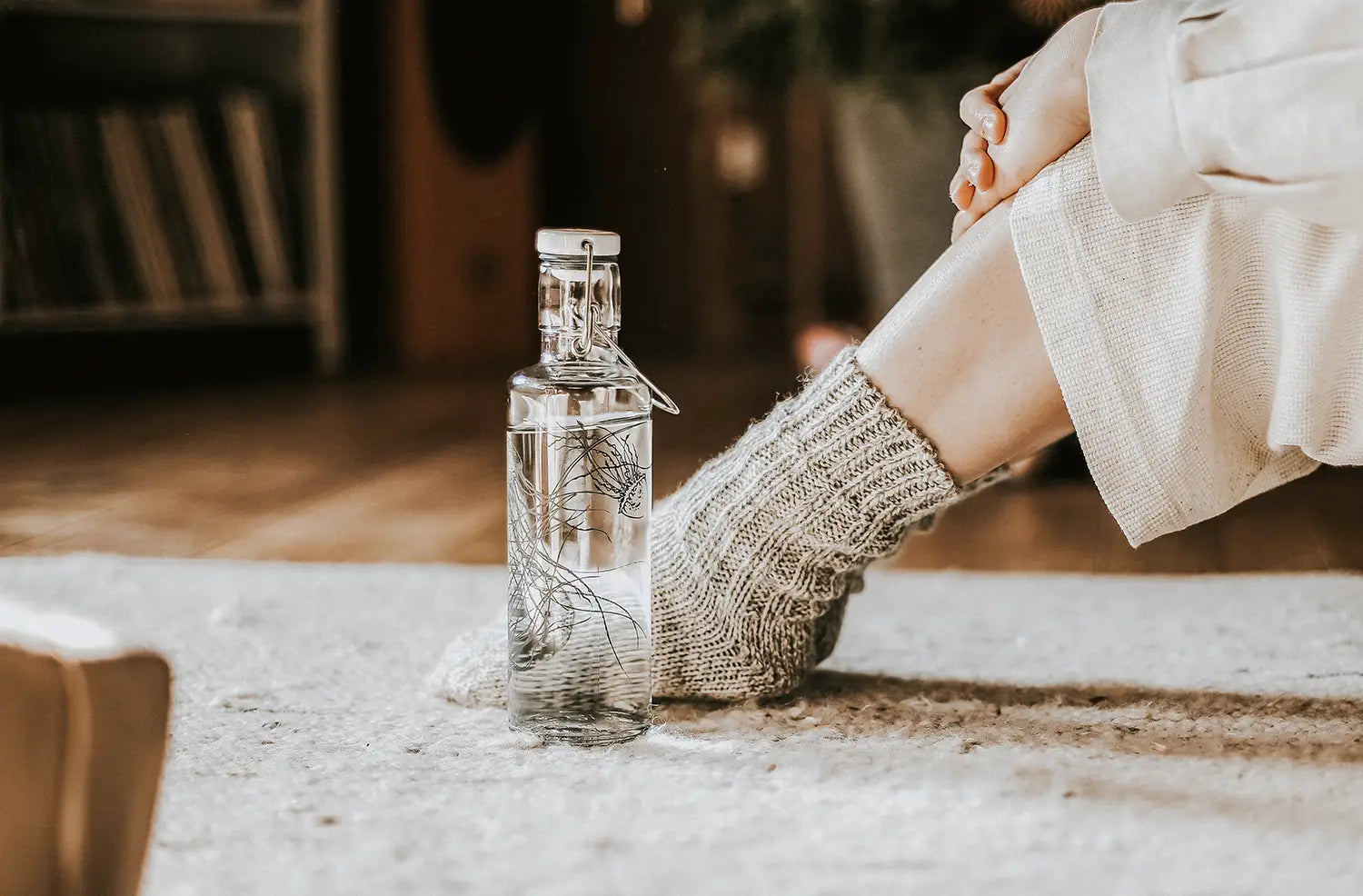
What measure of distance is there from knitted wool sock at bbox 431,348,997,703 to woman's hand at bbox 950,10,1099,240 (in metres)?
0.10

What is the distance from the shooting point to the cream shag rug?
56 cm

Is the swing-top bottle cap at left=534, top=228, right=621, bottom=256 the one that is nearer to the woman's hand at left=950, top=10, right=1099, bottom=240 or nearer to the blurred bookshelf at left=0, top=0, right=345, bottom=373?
the woman's hand at left=950, top=10, right=1099, bottom=240

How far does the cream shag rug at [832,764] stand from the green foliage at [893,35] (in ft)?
2.69

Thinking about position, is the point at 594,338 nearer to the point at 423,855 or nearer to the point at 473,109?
the point at 423,855

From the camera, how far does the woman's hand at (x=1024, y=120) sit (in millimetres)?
688

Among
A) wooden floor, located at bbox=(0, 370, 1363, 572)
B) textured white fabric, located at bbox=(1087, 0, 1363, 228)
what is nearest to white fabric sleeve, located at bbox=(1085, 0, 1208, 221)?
textured white fabric, located at bbox=(1087, 0, 1363, 228)

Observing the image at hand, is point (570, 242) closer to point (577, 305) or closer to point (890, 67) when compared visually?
point (577, 305)

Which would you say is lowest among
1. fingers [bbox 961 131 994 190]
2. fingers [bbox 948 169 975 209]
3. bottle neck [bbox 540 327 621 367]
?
bottle neck [bbox 540 327 621 367]

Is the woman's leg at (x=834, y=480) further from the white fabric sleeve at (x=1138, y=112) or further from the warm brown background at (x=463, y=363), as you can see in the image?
the warm brown background at (x=463, y=363)

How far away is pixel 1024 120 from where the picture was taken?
0.71 metres

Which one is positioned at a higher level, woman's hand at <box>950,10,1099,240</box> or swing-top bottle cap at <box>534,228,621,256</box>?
woman's hand at <box>950,10,1099,240</box>

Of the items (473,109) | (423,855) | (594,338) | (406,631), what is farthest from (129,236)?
(423,855)

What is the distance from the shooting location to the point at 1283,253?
0.66 metres

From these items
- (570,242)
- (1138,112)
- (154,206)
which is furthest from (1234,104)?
(154,206)
